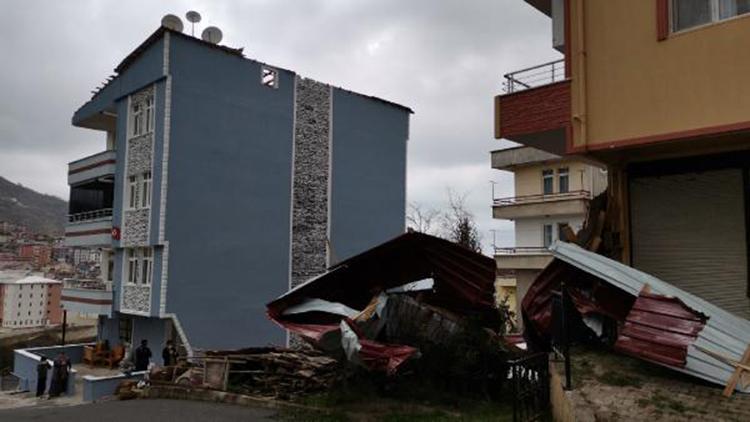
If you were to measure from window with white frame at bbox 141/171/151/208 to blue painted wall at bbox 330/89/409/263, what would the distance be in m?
7.85

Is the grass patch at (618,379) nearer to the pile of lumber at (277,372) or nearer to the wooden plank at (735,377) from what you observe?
the wooden plank at (735,377)

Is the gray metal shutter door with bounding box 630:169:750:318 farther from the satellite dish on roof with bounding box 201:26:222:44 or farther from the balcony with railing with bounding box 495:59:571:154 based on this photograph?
the satellite dish on roof with bounding box 201:26:222:44

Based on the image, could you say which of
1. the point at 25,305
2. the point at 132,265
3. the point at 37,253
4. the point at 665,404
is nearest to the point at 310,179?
the point at 132,265

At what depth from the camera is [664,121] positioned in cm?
884

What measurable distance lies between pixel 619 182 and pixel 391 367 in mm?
5104

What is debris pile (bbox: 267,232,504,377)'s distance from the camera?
407 inches

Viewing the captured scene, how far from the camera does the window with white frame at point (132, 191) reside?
902 inches

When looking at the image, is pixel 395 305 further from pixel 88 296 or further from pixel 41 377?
pixel 88 296

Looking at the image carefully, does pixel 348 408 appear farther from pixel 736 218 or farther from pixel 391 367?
pixel 736 218

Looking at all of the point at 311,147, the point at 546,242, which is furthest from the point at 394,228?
the point at 546,242

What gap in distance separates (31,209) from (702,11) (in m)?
190

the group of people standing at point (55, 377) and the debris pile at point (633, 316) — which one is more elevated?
the debris pile at point (633, 316)

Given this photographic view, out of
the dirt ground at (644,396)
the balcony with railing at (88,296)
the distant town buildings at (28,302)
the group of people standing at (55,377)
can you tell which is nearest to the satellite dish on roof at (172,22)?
the balcony with railing at (88,296)

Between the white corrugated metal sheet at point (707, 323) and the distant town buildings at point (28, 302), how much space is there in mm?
81144
